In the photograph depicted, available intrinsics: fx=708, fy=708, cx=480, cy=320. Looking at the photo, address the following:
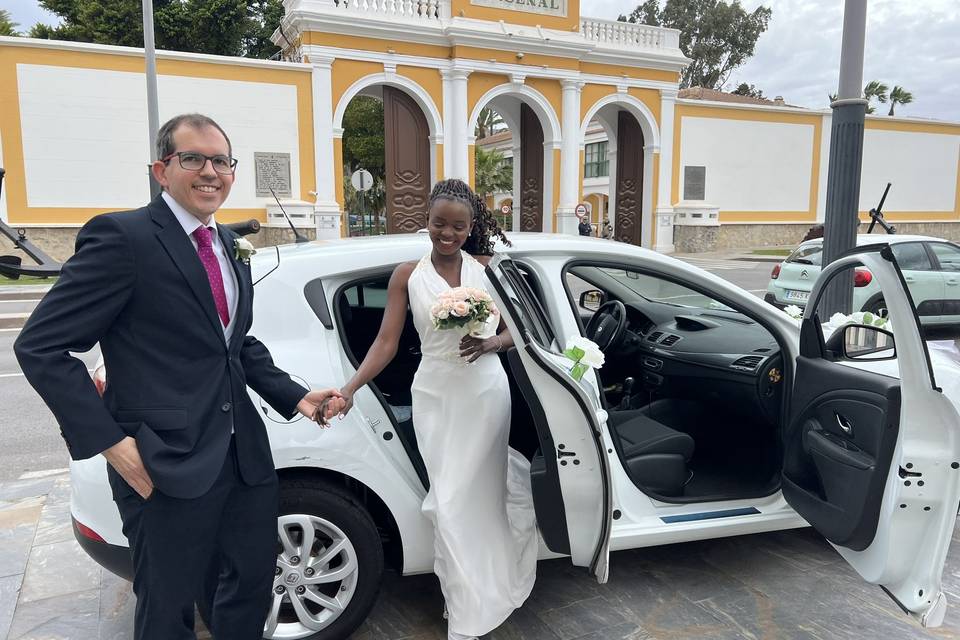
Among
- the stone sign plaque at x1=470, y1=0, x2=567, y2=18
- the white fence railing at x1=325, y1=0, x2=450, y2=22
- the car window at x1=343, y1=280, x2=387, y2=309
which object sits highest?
the stone sign plaque at x1=470, y1=0, x2=567, y2=18

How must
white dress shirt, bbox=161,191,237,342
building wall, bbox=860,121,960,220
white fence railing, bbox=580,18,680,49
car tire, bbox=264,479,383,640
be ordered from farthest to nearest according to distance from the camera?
building wall, bbox=860,121,960,220, white fence railing, bbox=580,18,680,49, car tire, bbox=264,479,383,640, white dress shirt, bbox=161,191,237,342

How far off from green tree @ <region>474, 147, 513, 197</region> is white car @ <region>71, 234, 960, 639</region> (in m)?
44.5

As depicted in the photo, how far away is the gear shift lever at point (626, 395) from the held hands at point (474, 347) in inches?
57.1

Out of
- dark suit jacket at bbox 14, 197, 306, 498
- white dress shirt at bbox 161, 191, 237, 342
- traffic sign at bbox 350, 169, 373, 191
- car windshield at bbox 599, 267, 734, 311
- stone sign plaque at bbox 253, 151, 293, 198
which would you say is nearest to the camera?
dark suit jacket at bbox 14, 197, 306, 498

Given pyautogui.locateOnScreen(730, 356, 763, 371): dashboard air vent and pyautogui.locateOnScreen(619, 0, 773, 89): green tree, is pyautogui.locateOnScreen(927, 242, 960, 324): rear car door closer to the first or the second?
pyautogui.locateOnScreen(730, 356, 763, 371): dashboard air vent

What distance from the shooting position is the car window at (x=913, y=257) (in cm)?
959

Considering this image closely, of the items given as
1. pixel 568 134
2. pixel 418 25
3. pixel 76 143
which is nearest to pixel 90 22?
pixel 76 143

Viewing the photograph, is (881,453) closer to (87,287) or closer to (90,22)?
(87,287)

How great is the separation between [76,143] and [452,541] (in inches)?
783

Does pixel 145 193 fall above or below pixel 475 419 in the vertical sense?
above

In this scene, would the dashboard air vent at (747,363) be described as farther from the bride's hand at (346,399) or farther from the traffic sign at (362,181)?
the traffic sign at (362,181)

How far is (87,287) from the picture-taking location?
5.69 ft

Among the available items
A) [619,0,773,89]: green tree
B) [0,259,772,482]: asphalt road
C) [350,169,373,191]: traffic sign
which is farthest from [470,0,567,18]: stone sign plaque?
[619,0,773,89]: green tree

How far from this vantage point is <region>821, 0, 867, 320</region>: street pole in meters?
4.48
